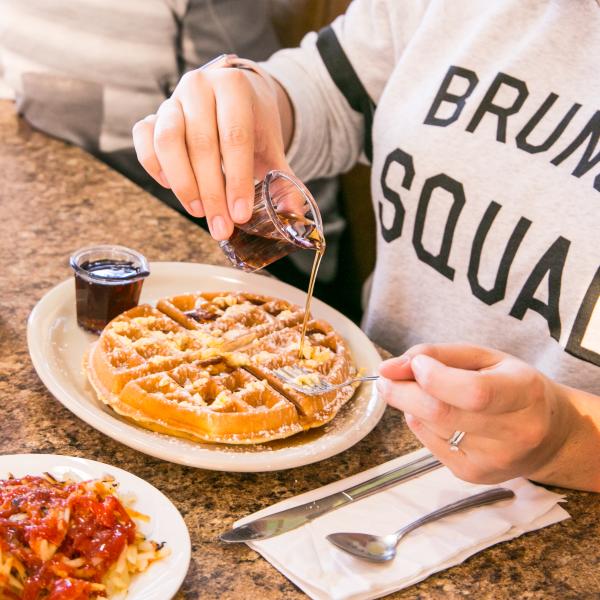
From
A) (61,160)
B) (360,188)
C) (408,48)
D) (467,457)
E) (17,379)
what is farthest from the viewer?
(360,188)

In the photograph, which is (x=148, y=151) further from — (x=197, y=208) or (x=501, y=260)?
(x=501, y=260)

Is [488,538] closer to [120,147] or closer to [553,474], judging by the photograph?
[553,474]

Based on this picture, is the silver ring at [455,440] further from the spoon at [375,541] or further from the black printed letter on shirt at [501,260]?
the black printed letter on shirt at [501,260]

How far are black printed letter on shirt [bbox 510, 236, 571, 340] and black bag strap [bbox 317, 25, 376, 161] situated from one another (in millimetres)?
611

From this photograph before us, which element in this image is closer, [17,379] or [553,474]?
[553,474]

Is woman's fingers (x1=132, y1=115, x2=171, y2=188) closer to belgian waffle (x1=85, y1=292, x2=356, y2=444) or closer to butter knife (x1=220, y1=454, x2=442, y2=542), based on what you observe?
belgian waffle (x1=85, y1=292, x2=356, y2=444)

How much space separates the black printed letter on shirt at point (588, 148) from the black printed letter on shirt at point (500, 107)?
14 centimetres

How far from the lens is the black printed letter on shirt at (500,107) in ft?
4.91

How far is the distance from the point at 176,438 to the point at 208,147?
0.44 metres

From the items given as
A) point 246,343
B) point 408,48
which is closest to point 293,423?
point 246,343

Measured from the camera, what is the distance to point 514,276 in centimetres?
146

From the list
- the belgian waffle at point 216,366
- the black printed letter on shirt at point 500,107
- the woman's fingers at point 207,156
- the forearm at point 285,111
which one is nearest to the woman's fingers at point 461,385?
the belgian waffle at point 216,366

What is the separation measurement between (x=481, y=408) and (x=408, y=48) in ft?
3.12

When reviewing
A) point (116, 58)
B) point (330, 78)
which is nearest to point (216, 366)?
point (330, 78)
